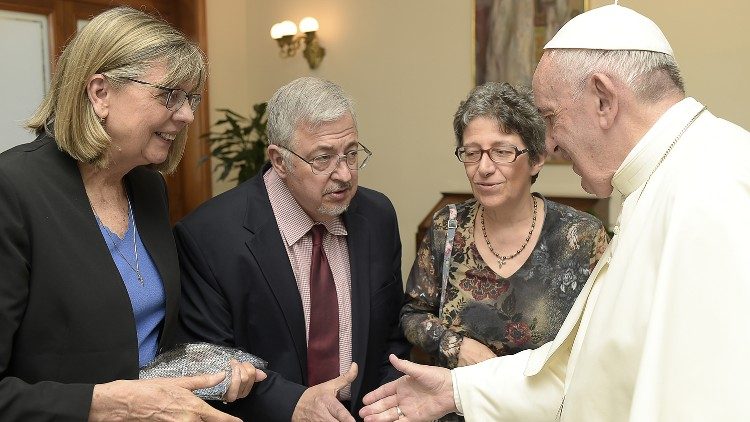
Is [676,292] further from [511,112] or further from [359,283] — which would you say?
[359,283]

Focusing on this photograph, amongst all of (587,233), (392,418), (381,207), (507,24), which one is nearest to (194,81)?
(381,207)

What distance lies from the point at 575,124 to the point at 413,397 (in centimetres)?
107

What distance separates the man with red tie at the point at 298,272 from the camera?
244 centimetres

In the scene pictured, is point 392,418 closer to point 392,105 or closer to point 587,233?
point 587,233

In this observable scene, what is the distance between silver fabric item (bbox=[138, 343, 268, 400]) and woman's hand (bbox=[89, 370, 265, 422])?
3.6 inches

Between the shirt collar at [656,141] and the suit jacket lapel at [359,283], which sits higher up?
the shirt collar at [656,141]

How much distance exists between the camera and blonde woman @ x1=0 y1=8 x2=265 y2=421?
1797 millimetres

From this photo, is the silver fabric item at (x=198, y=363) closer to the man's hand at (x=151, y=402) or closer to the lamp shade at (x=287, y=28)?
the man's hand at (x=151, y=402)

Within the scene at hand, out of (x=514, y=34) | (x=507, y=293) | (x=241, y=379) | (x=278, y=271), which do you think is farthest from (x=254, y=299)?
(x=514, y=34)

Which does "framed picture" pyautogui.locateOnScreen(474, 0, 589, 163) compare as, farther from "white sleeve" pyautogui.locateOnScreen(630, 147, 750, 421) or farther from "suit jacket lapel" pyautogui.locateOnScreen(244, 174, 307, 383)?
"white sleeve" pyautogui.locateOnScreen(630, 147, 750, 421)

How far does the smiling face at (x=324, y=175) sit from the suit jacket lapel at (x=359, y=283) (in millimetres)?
157

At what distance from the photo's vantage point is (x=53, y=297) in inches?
72.7

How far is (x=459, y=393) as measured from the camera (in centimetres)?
231

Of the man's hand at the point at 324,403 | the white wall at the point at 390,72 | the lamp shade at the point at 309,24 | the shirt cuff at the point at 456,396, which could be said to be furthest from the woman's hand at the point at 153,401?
the lamp shade at the point at 309,24
